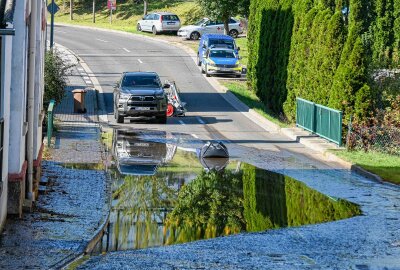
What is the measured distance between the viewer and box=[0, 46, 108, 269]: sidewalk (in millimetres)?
14828

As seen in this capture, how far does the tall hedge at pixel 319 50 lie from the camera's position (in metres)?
31.6

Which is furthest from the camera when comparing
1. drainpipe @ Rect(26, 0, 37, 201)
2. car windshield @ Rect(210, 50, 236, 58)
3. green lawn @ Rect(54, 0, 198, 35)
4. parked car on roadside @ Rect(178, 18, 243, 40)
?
green lawn @ Rect(54, 0, 198, 35)

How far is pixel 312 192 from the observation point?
74.9ft

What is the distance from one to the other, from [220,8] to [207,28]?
423cm

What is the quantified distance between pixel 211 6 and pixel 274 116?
24.4m

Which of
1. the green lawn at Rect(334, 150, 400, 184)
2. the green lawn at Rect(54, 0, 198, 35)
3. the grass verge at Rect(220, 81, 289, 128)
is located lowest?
the green lawn at Rect(334, 150, 400, 184)

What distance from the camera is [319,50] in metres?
35.0

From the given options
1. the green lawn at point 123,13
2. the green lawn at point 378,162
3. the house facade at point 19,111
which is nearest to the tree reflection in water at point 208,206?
the house facade at point 19,111

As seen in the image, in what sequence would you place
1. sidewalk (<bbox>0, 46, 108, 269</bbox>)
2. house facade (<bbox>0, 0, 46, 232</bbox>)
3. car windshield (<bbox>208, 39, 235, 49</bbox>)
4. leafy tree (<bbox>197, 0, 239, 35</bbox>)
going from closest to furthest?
sidewalk (<bbox>0, 46, 108, 269</bbox>), house facade (<bbox>0, 0, 46, 232</bbox>), car windshield (<bbox>208, 39, 235, 49</bbox>), leafy tree (<bbox>197, 0, 239, 35</bbox>)

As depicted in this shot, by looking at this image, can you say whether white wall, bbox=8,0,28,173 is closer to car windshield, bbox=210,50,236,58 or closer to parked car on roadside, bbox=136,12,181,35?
car windshield, bbox=210,50,236,58

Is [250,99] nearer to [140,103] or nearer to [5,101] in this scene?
[140,103]

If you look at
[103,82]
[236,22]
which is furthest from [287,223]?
[236,22]

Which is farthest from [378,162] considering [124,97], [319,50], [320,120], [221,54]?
[221,54]

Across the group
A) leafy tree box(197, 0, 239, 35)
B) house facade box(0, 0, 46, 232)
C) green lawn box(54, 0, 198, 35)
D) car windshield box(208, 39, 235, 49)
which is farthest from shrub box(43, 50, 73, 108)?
green lawn box(54, 0, 198, 35)
